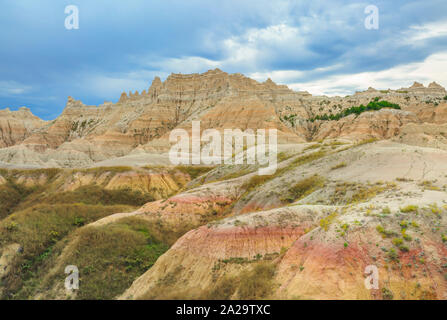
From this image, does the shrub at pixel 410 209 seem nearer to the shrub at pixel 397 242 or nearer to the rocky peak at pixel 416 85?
the shrub at pixel 397 242

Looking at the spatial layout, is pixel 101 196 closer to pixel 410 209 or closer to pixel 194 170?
pixel 194 170

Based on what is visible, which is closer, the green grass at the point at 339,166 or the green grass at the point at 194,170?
the green grass at the point at 339,166

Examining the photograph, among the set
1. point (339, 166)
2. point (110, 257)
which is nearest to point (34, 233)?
point (110, 257)

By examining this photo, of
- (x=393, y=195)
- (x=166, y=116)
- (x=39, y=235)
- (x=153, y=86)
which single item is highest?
(x=153, y=86)

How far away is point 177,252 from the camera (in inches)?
529

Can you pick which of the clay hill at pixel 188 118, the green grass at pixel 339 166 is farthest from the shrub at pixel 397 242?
the clay hill at pixel 188 118

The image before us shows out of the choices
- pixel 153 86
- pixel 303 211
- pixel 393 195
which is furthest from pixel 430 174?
pixel 153 86

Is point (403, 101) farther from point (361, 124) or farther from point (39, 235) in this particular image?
point (39, 235)

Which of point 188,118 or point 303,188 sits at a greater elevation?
point 188,118

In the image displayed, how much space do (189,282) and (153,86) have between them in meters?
116

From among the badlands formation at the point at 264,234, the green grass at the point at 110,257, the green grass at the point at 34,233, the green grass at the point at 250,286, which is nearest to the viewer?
the badlands formation at the point at 264,234

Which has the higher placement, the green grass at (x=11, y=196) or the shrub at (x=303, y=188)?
the shrub at (x=303, y=188)

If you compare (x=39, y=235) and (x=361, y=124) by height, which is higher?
(x=361, y=124)

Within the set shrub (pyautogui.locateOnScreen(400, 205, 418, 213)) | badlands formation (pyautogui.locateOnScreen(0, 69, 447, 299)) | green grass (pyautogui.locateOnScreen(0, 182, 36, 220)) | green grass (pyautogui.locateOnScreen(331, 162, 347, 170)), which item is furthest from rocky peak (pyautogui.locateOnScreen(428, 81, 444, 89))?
green grass (pyautogui.locateOnScreen(0, 182, 36, 220))
